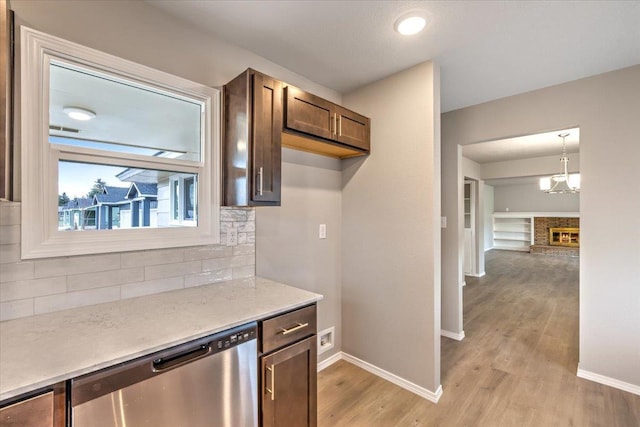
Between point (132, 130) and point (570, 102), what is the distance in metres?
3.37

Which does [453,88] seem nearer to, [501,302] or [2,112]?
[2,112]

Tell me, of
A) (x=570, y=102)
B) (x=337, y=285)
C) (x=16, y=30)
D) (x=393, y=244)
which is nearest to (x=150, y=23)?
(x=16, y=30)

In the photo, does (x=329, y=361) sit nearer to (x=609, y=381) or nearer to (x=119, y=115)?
(x=609, y=381)

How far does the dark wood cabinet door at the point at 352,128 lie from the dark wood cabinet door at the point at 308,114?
0.08 m

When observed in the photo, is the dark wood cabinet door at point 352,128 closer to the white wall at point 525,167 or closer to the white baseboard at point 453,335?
the white baseboard at point 453,335

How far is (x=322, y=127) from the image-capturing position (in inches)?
80.4

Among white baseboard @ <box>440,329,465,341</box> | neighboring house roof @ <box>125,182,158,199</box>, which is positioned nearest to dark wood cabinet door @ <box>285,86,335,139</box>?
neighboring house roof @ <box>125,182,158,199</box>

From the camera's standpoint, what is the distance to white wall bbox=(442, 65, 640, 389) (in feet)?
7.09

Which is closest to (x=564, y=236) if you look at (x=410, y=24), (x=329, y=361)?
(x=329, y=361)

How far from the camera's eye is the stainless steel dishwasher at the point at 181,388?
907mm

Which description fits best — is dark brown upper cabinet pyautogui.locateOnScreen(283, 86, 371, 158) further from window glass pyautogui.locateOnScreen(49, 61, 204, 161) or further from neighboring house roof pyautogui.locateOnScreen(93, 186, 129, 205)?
neighboring house roof pyautogui.locateOnScreen(93, 186, 129, 205)

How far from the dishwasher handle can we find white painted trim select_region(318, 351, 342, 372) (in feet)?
5.32

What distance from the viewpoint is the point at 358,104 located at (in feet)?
8.43

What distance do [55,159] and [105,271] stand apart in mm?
577
